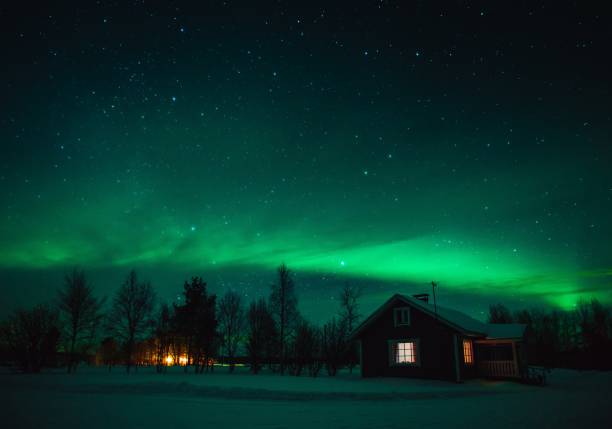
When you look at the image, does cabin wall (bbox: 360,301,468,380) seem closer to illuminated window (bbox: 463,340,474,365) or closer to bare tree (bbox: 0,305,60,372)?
illuminated window (bbox: 463,340,474,365)

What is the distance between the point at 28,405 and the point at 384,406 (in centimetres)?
1226

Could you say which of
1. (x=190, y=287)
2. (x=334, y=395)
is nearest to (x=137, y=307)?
(x=190, y=287)

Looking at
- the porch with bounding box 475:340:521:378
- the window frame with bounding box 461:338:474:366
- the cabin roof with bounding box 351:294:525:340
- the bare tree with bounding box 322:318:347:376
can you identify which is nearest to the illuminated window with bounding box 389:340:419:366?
the cabin roof with bounding box 351:294:525:340

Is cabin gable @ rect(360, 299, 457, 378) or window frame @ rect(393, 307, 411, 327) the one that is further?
window frame @ rect(393, 307, 411, 327)

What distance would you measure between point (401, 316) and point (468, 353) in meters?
5.30

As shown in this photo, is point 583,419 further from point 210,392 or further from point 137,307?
point 137,307

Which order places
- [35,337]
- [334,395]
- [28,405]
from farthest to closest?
1. [35,337]
2. [334,395]
3. [28,405]

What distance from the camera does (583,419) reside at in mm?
11180

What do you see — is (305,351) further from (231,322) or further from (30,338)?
(30,338)

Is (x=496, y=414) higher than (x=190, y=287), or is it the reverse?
(x=190, y=287)

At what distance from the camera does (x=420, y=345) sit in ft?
91.5

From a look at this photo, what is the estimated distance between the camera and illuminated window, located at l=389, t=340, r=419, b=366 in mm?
28130

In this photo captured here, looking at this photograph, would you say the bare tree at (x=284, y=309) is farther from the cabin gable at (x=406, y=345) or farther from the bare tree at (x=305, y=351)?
the cabin gable at (x=406, y=345)

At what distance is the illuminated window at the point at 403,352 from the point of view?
28.1 metres
